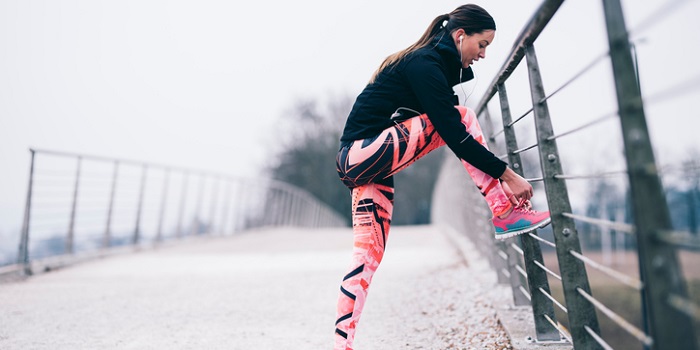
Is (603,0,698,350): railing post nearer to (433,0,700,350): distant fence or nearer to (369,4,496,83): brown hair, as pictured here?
(433,0,700,350): distant fence

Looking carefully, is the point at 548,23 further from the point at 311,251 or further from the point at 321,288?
the point at 311,251

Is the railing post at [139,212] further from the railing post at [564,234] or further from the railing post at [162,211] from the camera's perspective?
the railing post at [564,234]

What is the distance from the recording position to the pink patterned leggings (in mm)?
2135

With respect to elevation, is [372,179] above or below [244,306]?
above

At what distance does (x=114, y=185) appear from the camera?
711cm

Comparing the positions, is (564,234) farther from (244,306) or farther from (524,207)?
(244,306)

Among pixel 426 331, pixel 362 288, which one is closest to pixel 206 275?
pixel 426 331

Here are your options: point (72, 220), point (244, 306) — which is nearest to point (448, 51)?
point (244, 306)

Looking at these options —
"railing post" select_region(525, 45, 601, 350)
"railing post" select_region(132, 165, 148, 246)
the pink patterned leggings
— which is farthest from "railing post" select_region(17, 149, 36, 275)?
"railing post" select_region(525, 45, 601, 350)

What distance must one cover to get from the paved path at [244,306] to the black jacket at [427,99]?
3.35ft

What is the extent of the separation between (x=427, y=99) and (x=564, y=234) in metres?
0.66

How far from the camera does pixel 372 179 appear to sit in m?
2.24

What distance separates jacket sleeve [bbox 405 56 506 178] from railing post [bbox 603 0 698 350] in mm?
831

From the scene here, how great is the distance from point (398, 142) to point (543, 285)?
931mm
